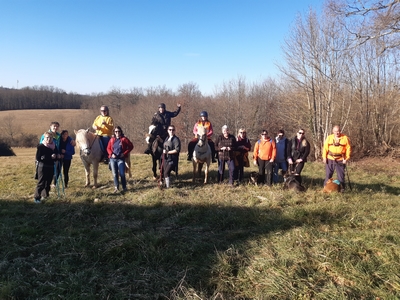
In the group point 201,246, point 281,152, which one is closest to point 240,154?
point 281,152

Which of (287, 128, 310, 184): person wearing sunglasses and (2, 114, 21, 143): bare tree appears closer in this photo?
(287, 128, 310, 184): person wearing sunglasses

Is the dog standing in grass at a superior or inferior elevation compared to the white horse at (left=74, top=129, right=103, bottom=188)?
inferior

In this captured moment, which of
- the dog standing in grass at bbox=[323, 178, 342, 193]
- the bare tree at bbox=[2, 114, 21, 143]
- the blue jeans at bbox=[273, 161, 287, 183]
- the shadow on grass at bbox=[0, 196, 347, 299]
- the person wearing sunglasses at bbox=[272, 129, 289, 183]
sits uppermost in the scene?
the bare tree at bbox=[2, 114, 21, 143]

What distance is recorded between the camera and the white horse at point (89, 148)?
311 inches

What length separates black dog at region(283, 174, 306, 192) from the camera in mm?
7378

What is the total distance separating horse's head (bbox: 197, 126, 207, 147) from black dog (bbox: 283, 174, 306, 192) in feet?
8.88

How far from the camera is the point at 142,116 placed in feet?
158

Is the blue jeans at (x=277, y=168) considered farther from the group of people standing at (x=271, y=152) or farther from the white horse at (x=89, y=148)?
the white horse at (x=89, y=148)

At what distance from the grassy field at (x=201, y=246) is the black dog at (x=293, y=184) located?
0.29 meters

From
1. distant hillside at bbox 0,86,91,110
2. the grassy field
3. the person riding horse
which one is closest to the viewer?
the grassy field

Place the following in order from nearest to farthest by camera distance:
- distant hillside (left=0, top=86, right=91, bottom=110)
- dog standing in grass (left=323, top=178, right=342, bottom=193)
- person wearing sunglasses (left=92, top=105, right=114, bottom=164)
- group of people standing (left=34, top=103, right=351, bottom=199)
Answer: group of people standing (left=34, top=103, right=351, bottom=199), dog standing in grass (left=323, top=178, right=342, bottom=193), person wearing sunglasses (left=92, top=105, right=114, bottom=164), distant hillside (left=0, top=86, right=91, bottom=110)

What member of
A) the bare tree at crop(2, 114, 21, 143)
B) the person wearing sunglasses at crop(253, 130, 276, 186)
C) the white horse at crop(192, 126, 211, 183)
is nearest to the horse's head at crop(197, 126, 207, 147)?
the white horse at crop(192, 126, 211, 183)

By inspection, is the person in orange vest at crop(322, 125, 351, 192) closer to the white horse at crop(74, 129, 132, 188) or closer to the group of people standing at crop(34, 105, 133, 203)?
the group of people standing at crop(34, 105, 133, 203)

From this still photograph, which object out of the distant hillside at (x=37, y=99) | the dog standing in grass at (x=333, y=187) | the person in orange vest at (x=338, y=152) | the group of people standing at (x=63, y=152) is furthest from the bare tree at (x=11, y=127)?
the dog standing in grass at (x=333, y=187)
